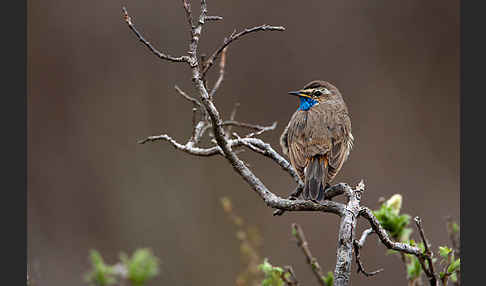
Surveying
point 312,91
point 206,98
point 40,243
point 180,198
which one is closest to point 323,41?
point 180,198

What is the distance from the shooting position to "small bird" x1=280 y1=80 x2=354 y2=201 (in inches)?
162

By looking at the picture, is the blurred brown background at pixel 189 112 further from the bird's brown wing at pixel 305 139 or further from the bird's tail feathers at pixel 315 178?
the bird's tail feathers at pixel 315 178

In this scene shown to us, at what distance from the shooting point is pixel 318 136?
435cm

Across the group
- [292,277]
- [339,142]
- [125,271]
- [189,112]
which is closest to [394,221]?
[292,277]

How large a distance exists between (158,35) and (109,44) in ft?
2.40

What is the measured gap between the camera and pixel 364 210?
2879mm

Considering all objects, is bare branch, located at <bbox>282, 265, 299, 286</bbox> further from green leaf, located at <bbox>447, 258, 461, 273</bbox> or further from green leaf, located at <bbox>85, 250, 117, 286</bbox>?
green leaf, located at <bbox>85, 250, 117, 286</bbox>

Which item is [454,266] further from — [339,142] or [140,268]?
[140,268]

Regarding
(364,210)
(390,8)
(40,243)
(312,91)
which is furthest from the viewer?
(390,8)

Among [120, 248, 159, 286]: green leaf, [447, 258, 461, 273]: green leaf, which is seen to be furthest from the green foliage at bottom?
[447, 258, 461, 273]: green leaf

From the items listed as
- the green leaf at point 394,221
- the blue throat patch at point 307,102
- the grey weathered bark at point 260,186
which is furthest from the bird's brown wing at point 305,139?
the grey weathered bark at point 260,186

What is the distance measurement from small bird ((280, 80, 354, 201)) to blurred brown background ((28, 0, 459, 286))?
3159 millimetres

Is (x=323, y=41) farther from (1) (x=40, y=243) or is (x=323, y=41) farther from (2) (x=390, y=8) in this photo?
(1) (x=40, y=243)

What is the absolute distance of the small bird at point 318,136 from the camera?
4.12m
